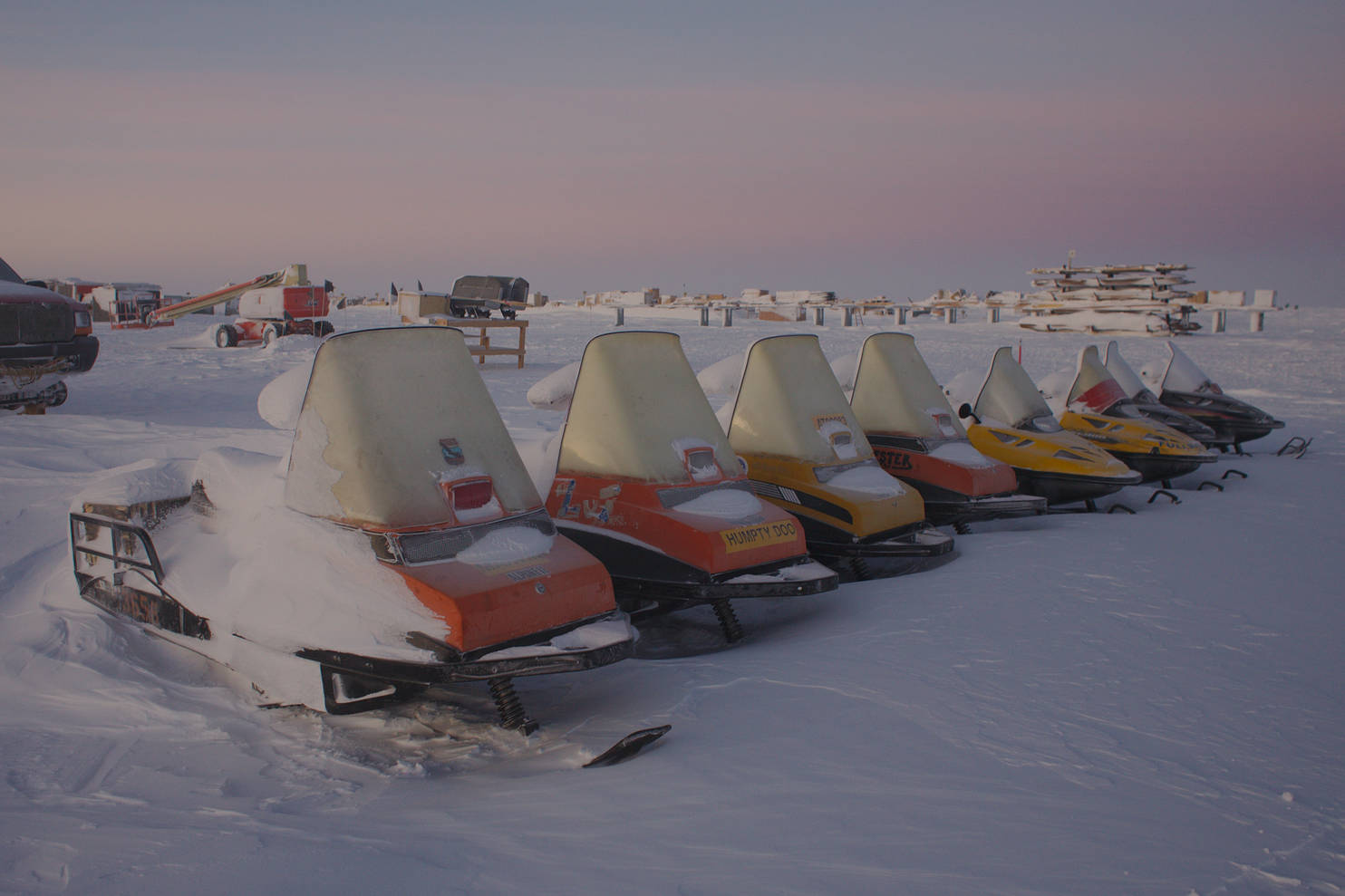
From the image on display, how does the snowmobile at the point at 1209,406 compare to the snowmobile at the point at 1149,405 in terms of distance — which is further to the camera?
the snowmobile at the point at 1209,406

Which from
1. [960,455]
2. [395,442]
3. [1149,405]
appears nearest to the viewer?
[395,442]

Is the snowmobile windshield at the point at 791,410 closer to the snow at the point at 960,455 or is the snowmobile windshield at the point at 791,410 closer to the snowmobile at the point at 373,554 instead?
the snow at the point at 960,455

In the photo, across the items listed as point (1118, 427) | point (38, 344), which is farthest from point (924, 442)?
point (38, 344)

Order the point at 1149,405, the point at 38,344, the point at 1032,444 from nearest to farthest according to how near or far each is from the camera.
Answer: the point at 1032,444 → the point at 38,344 → the point at 1149,405

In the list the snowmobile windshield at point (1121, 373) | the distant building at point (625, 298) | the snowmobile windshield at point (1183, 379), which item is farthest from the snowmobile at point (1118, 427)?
the distant building at point (625, 298)

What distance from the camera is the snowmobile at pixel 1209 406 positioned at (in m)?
10.6

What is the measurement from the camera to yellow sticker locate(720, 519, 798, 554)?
476 centimetres

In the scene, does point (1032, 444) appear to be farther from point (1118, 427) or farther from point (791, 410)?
point (791, 410)

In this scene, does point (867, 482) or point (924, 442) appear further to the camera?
point (924, 442)

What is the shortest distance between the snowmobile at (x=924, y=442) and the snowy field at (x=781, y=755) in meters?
0.93

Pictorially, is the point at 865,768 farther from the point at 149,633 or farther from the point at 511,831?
Answer: the point at 149,633

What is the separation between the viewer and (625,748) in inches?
131

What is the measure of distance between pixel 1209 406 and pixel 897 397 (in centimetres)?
542

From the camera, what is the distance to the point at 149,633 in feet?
14.2
